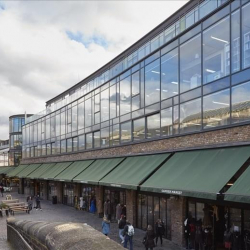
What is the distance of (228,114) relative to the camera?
46.4 feet

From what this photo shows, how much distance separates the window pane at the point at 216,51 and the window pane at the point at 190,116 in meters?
1.43

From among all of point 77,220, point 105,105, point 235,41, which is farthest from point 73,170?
point 235,41

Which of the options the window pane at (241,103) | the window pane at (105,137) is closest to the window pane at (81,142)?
the window pane at (105,137)

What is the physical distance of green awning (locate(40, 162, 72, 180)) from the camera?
31.0 metres

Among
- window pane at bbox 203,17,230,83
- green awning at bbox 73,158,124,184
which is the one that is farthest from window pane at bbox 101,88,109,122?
window pane at bbox 203,17,230,83

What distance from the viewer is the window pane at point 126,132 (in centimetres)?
2300

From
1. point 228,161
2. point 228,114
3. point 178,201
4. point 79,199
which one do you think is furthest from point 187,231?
point 79,199

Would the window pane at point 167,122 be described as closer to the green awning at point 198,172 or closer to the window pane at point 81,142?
the green awning at point 198,172

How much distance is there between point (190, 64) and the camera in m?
17.0

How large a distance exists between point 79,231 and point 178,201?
32.9 feet

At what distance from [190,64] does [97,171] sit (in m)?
11.1

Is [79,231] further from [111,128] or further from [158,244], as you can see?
[111,128]

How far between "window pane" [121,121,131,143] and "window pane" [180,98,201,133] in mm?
6356

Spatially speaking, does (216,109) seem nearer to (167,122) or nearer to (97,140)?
(167,122)
